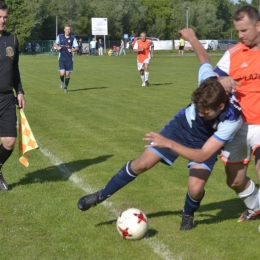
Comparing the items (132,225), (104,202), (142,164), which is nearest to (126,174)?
(142,164)

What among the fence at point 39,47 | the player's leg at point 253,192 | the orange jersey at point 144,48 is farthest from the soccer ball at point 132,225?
the fence at point 39,47

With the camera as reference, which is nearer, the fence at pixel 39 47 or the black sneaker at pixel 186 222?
the black sneaker at pixel 186 222

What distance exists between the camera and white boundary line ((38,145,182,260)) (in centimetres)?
526

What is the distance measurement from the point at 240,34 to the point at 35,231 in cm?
270

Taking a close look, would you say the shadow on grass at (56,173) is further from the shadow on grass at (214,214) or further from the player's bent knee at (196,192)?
the player's bent knee at (196,192)

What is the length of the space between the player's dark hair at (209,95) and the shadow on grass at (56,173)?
11.5 ft

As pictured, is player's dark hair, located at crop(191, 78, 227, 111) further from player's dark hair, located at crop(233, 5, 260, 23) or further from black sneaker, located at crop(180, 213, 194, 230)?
black sneaker, located at crop(180, 213, 194, 230)

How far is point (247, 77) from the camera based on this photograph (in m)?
5.67

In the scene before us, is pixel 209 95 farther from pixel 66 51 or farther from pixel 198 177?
pixel 66 51

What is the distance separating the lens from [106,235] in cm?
576

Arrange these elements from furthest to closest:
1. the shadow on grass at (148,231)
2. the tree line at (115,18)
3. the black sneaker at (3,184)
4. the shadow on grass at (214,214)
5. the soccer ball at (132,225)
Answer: the tree line at (115,18)
the black sneaker at (3,184)
the shadow on grass at (214,214)
the shadow on grass at (148,231)
the soccer ball at (132,225)

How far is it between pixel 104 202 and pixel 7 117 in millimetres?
1600

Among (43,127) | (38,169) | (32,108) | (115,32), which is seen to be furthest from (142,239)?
(115,32)

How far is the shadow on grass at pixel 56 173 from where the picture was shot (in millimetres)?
8031
